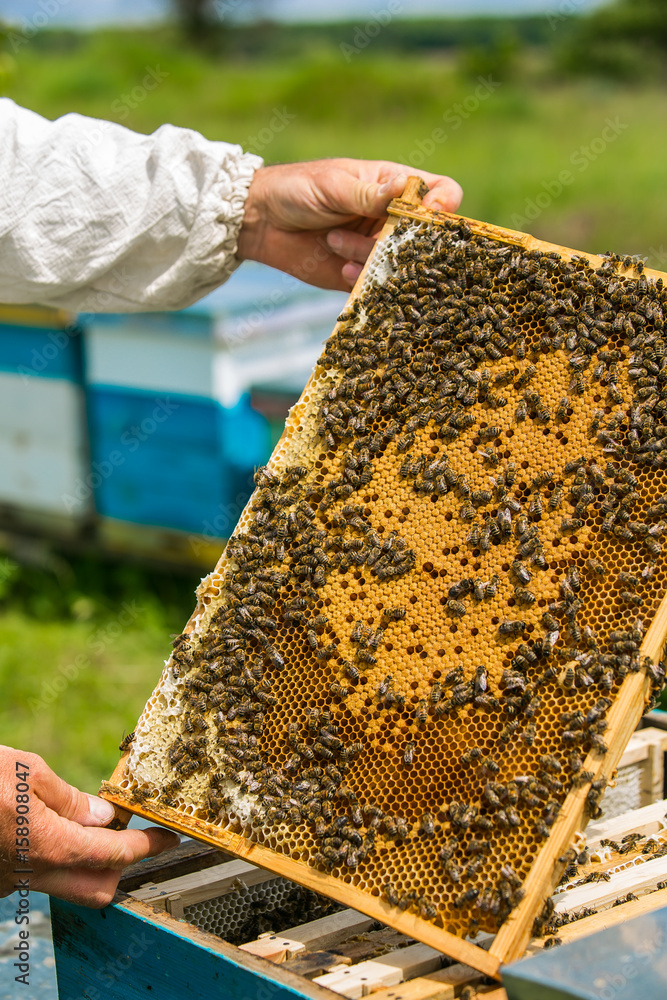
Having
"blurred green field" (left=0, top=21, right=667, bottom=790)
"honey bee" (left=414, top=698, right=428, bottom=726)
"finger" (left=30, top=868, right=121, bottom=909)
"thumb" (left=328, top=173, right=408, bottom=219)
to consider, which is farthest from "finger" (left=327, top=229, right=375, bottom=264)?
"blurred green field" (left=0, top=21, right=667, bottom=790)

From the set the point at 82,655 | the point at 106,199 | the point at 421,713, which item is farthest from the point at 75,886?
the point at 82,655

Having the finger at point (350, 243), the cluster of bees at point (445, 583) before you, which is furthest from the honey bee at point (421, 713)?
the finger at point (350, 243)

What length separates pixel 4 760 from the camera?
7.80 ft

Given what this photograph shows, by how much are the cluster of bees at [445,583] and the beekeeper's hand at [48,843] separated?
0.25 metres

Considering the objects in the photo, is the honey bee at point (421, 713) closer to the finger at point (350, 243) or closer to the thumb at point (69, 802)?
the thumb at point (69, 802)

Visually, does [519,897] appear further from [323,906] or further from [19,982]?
[19,982]

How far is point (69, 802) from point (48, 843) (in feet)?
0.55

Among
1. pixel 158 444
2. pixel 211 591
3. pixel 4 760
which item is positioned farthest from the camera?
pixel 158 444

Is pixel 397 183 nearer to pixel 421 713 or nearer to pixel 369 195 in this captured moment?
pixel 369 195

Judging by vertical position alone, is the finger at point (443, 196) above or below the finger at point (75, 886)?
above

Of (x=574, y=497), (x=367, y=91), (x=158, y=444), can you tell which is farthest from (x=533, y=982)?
(x=367, y=91)

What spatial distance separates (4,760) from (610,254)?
2.17 metres

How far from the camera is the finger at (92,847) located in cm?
241

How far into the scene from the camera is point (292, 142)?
2117 centimetres
